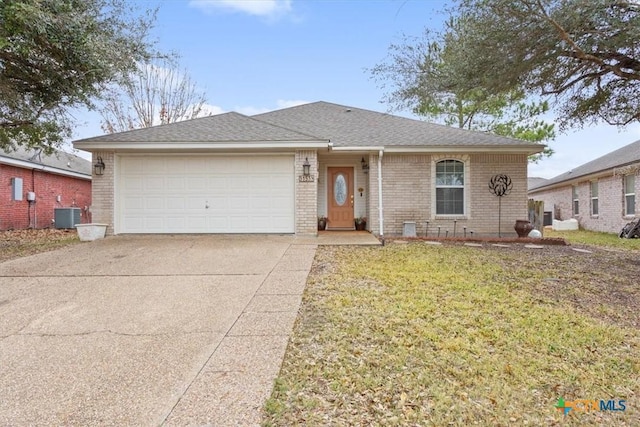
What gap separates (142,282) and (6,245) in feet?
23.3

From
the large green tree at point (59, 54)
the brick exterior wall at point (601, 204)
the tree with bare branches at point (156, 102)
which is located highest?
the tree with bare branches at point (156, 102)

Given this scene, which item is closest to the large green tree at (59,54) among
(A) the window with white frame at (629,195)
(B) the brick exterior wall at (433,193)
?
(B) the brick exterior wall at (433,193)

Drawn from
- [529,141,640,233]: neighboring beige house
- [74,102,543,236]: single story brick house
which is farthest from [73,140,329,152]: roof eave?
[529,141,640,233]: neighboring beige house

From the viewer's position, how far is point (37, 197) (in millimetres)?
16781

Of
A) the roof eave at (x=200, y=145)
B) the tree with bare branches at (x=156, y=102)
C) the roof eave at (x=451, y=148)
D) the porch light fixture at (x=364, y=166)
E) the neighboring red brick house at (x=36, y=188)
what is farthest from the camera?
the tree with bare branches at (x=156, y=102)

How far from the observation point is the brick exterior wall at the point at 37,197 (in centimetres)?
1503

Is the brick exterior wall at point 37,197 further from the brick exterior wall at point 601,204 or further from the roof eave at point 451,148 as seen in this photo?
the brick exterior wall at point 601,204

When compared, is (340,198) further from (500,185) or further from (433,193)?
(500,185)

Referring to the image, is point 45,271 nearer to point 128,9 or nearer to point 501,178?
point 128,9

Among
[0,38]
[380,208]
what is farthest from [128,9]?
[380,208]

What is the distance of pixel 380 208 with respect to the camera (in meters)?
10.9

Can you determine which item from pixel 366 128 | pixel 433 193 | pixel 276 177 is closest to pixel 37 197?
pixel 276 177

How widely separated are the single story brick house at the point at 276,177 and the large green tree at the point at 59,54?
135 cm

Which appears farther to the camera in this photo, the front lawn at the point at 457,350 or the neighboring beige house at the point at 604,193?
the neighboring beige house at the point at 604,193
